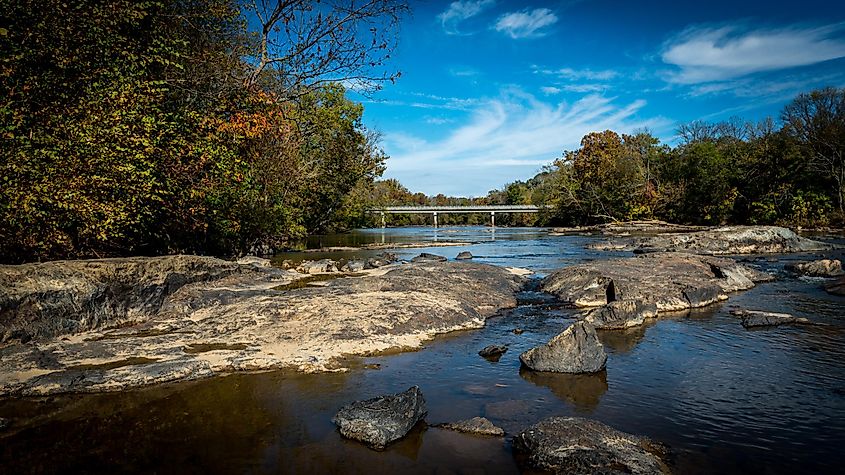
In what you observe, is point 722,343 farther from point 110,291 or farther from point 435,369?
point 110,291

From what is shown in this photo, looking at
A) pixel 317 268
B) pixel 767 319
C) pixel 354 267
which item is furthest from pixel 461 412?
pixel 354 267

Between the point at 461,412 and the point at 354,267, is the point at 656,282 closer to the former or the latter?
the point at 461,412

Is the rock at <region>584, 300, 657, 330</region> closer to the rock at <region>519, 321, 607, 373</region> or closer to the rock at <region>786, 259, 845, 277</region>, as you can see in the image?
the rock at <region>519, 321, 607, 373</region>

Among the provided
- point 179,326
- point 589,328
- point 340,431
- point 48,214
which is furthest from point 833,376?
point 48,214

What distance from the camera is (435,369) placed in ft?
25.6

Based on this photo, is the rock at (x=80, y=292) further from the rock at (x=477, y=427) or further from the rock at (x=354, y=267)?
the rock at (x=354, y=267)

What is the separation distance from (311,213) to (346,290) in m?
32.1

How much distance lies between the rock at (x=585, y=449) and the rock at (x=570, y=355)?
233 cm

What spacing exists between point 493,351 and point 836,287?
42.3 ft

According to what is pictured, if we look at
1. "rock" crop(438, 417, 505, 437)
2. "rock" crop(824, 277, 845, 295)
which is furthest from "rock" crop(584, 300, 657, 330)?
"rock" crop(824, 277, 845, 295)

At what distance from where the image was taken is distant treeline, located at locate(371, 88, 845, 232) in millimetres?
45125

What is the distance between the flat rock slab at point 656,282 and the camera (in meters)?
12.9

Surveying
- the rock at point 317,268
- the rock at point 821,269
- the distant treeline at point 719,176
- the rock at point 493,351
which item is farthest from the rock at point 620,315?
the distant treeline at point 719,176

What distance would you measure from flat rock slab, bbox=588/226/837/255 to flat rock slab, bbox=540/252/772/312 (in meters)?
11.6
